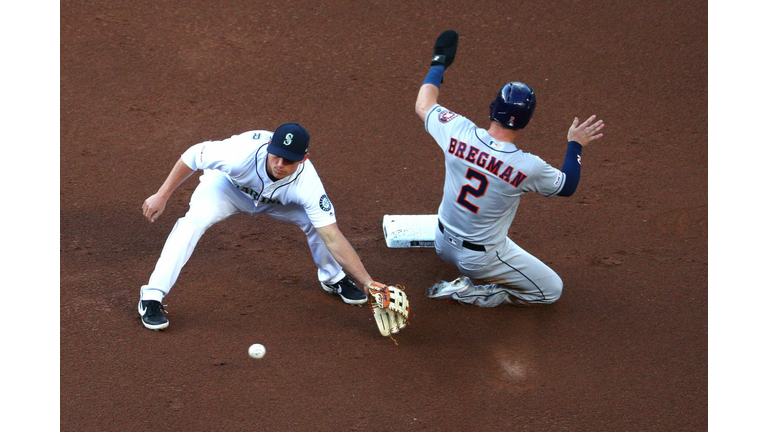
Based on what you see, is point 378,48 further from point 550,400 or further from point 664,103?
point 550,400

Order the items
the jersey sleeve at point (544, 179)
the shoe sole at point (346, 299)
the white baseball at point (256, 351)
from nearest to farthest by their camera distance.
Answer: the white baseball at point (256, 351) → the jersey sleeve at point (544, 179) → the shoe sole at point (346, 299)

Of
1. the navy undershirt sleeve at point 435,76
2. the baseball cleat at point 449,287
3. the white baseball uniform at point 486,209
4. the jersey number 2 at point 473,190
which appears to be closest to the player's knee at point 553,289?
the white baseball uniform at point 486,209

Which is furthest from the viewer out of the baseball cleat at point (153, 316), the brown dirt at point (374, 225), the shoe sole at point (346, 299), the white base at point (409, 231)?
the white base at point (409, 231)

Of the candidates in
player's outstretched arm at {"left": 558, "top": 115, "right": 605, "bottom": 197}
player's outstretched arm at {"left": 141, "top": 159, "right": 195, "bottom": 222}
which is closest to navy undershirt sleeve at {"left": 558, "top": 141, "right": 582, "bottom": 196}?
player's outstretched arm at {"left": 558, "top": 115, "right": 605, "bottom": 197}

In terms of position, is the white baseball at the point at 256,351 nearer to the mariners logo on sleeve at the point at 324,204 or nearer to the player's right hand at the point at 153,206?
the mariners logo on sleeve at the point at 324,204

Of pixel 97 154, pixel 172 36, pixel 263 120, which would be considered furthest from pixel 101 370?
pixel 172 36

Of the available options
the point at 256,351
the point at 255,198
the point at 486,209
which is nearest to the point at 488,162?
the point at 486,209

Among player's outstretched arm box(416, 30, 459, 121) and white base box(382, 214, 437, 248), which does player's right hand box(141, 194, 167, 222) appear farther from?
white base box(382, 214, 437, 248)

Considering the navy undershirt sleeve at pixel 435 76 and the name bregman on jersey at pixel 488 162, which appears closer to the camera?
the name bregman on jersey at pixel 488 162
